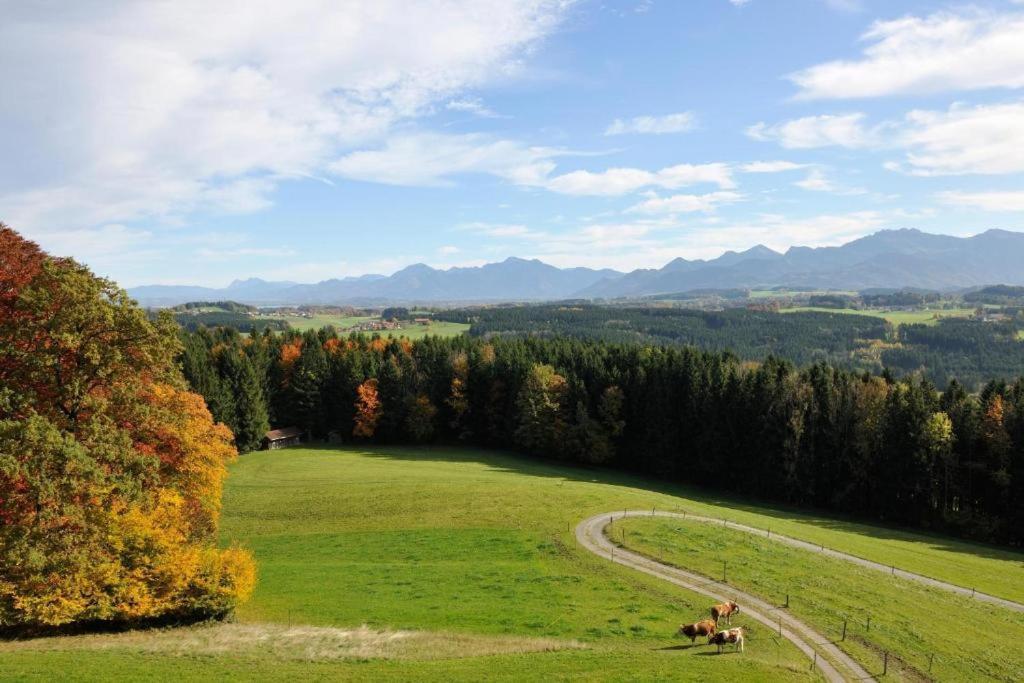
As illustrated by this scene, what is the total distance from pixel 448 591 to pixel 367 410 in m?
66.5

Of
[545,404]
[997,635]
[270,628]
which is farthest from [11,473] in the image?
[545,404]

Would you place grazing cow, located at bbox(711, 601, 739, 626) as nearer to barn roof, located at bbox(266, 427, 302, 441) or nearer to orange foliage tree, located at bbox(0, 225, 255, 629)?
orange foliage tree, located at bbox(0, 225, 255, 629)

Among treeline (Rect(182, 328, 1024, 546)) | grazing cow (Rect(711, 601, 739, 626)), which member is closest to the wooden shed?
treeline (Rect(182, 328, 1024, 546))

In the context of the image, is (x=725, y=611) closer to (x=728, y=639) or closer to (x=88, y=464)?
(x=728, y=639)

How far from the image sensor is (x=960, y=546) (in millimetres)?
58969

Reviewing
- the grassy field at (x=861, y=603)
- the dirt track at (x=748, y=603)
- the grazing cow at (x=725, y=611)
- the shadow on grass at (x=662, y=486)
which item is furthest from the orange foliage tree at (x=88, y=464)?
the shadow on grass at (x=662, y=486)

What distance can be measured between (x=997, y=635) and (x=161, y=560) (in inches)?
1770

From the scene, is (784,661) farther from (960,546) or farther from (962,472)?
(962,472)

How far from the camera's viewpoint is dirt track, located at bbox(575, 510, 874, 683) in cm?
2736

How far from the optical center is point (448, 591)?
36.5 metres

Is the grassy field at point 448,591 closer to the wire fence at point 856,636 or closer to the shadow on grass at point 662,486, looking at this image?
the shadow on grass at point 662,486

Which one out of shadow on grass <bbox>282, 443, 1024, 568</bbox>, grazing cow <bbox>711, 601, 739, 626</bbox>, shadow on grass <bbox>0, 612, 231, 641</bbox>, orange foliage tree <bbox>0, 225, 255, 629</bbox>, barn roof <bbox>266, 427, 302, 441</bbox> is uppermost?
orange foliage tree <bbox>0, 225, 255, 629</bbox>

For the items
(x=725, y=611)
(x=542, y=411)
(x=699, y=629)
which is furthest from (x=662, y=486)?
(x=699, y=629)

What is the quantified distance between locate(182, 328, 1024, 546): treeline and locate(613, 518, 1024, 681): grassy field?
34.3 meters
